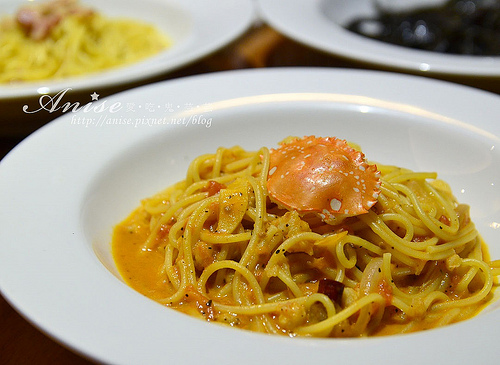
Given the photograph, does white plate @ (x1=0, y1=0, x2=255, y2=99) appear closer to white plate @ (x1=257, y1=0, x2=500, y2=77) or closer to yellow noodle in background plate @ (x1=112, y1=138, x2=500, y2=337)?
white plate @ (x1=257, y1=0, x2=500, y2=77)

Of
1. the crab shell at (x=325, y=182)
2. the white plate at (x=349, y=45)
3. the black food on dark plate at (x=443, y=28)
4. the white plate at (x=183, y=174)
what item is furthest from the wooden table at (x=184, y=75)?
the crab shell at (x=325, y=182)

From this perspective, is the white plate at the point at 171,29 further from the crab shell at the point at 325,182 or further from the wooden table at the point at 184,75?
the crab shell at the point at 325,182

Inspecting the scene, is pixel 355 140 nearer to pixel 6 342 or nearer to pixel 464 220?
pixel 464 220

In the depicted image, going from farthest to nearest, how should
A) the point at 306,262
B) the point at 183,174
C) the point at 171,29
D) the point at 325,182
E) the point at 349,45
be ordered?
the point at 171,29 < the point at 349,45 < the point at 183,174 < the point at 306,262 < the point at 325,182

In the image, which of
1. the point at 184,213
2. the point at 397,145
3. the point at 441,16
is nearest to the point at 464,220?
the point at 397,145

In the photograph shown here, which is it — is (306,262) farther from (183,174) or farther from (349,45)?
(349,45)

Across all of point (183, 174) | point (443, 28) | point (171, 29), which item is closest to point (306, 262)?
point (183, 174)

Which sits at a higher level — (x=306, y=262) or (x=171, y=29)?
(x=306, y=262)

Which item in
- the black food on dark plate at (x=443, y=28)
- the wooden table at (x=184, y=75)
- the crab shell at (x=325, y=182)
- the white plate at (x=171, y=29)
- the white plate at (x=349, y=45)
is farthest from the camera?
the black food on dark plate at (x=443, y=28)
